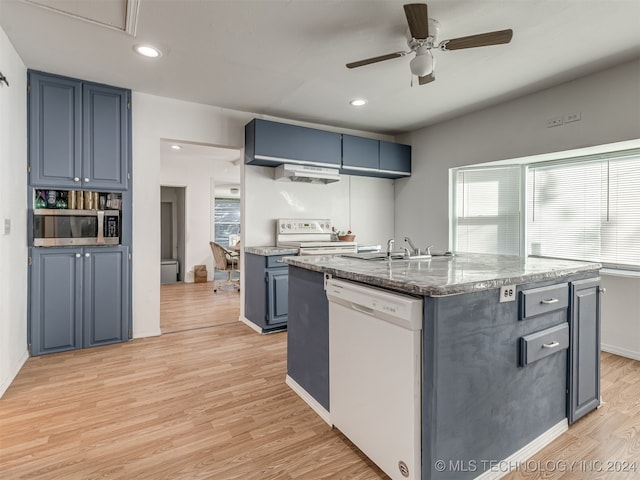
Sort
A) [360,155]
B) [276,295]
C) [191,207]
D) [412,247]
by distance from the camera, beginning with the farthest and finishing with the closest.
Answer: [191,207], [360,155], [276,295], [412,247]

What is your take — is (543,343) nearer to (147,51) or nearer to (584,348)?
(584,348)

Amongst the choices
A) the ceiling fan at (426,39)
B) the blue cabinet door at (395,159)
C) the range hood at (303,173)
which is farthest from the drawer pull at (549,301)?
the blue cabinet door at (395,159)

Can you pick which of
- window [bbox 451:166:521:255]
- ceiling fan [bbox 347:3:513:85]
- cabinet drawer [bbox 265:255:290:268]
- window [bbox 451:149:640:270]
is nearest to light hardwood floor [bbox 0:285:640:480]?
cabinet drawer [bbox 265:255:290:268]

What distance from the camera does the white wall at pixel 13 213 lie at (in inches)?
88.3

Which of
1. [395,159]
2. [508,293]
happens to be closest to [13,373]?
[508,293]

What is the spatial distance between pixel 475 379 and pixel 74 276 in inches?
130

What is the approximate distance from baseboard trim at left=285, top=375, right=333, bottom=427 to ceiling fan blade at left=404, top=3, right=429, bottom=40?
2.27m

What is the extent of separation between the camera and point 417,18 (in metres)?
1.81

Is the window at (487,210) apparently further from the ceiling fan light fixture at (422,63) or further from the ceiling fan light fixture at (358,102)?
the ceiling fan light fixture at (422,63)

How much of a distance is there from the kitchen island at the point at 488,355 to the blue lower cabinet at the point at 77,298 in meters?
A: 2.13

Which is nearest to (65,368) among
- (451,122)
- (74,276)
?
(74,276)

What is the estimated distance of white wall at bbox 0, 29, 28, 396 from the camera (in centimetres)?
224

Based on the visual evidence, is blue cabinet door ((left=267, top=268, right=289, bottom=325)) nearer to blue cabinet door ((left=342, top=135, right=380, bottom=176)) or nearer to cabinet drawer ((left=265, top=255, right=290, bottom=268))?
cabinet drawer ((left=265, top=255, right=290, bottom=268))

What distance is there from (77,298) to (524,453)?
354 centimetres
